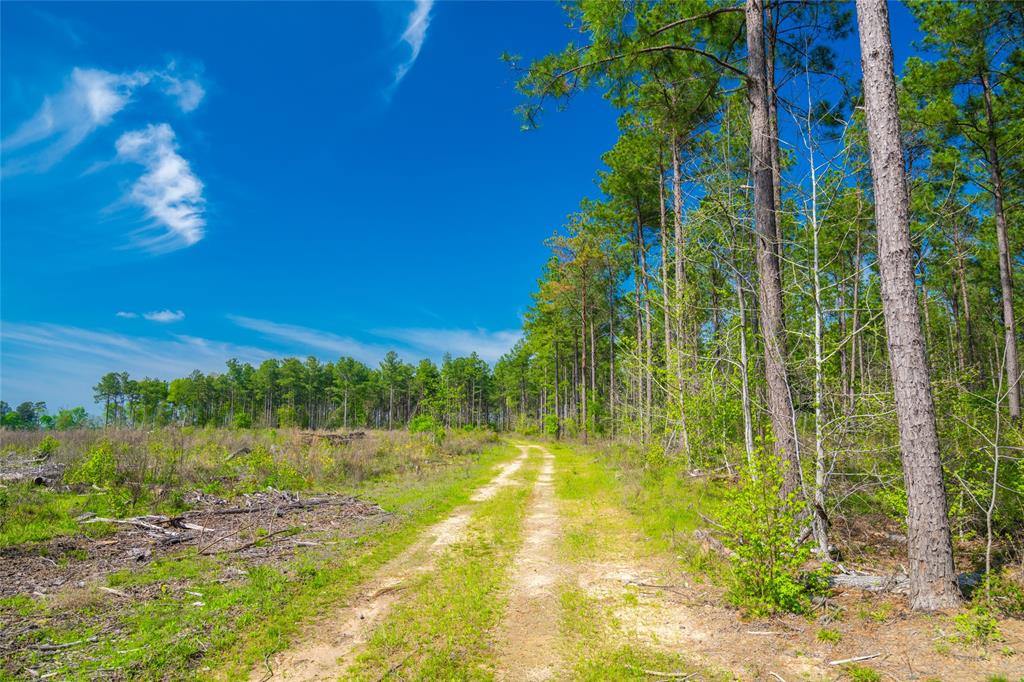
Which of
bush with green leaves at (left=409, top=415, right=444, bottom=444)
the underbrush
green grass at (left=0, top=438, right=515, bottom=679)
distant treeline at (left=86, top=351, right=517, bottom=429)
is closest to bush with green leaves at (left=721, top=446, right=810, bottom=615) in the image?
green grass at (left=0, top=438, right=515, bottom=679)

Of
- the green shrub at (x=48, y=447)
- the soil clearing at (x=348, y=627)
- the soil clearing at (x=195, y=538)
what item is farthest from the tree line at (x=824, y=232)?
the green shrub at (x=48, y=447)

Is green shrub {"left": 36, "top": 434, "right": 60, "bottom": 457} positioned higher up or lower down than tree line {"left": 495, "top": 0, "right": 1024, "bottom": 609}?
lower down

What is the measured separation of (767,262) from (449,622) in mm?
6569

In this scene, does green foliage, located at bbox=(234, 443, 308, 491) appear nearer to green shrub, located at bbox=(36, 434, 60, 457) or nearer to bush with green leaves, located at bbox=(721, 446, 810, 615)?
green shrub, located at bbox=(36, 434, 60, 457)

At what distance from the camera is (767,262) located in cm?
709

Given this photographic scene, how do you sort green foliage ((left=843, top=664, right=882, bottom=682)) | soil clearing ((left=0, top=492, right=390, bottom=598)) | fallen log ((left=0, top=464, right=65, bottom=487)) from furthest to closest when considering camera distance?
fallen log ((left=0, top=464, right=65, bottom=487))
soil clearing ((left=0, top=492, right=390, bottom=598))
green foliage ((left=843, top=664, right=882, bottom=682))

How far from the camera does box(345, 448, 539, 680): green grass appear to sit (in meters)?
3.98

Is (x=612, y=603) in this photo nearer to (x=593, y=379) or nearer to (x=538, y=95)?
(x=538, y=95)

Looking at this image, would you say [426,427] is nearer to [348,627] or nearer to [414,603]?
[414,603]

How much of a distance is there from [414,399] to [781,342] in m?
74.5

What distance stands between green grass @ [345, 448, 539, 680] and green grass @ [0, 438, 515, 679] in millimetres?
940

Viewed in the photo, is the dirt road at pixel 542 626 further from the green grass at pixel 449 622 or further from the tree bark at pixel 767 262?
the tree bark at pixel 767 262

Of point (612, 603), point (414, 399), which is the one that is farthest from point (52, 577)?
point (414, 399)

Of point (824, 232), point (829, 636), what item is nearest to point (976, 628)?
point (829, 636)
